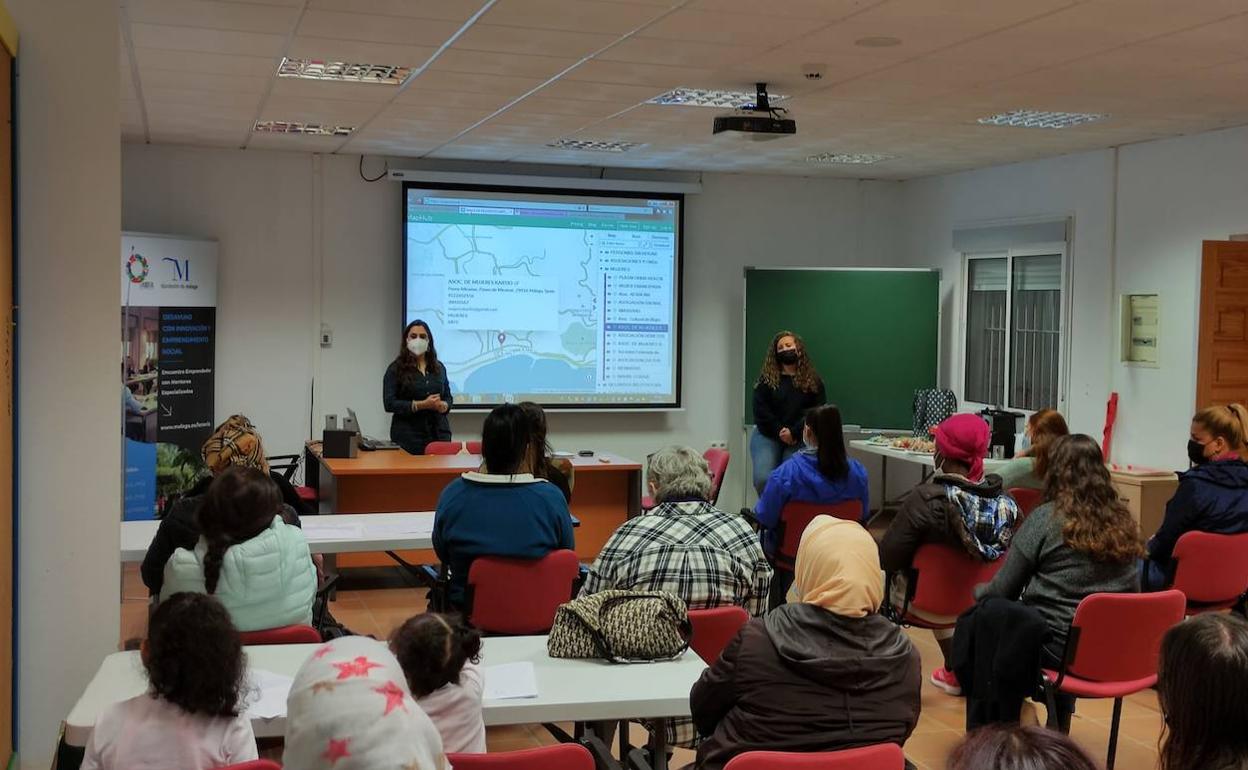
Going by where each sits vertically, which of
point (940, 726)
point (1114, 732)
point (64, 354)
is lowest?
point (940, 726)

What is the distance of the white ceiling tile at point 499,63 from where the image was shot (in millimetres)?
5488

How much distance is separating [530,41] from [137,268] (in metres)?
4.14

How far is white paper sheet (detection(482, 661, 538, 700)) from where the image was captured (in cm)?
288

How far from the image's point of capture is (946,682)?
5.35m

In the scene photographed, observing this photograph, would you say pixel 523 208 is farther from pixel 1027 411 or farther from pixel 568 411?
pixel 1027 411

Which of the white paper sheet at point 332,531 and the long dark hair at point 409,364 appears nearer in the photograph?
the white paper sheet at point 332,531

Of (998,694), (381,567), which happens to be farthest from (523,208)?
(998,694)

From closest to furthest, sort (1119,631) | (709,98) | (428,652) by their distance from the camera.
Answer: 1. (428,652)
2. (1119,631)
3. (709,98)

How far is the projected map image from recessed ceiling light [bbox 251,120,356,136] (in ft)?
4.02

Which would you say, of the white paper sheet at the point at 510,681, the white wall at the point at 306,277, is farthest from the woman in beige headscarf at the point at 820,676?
the white wall at the point at 306,277

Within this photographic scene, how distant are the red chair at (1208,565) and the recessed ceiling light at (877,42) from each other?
2.24 m

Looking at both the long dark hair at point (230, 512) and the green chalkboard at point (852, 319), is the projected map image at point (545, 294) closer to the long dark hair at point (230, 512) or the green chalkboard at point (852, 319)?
the green chalkboard at point (852, 319)

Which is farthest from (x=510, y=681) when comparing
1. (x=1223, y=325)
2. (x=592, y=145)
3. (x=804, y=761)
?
(x=592, y=145)

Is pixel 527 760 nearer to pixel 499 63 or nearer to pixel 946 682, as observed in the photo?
pixel 946 682
